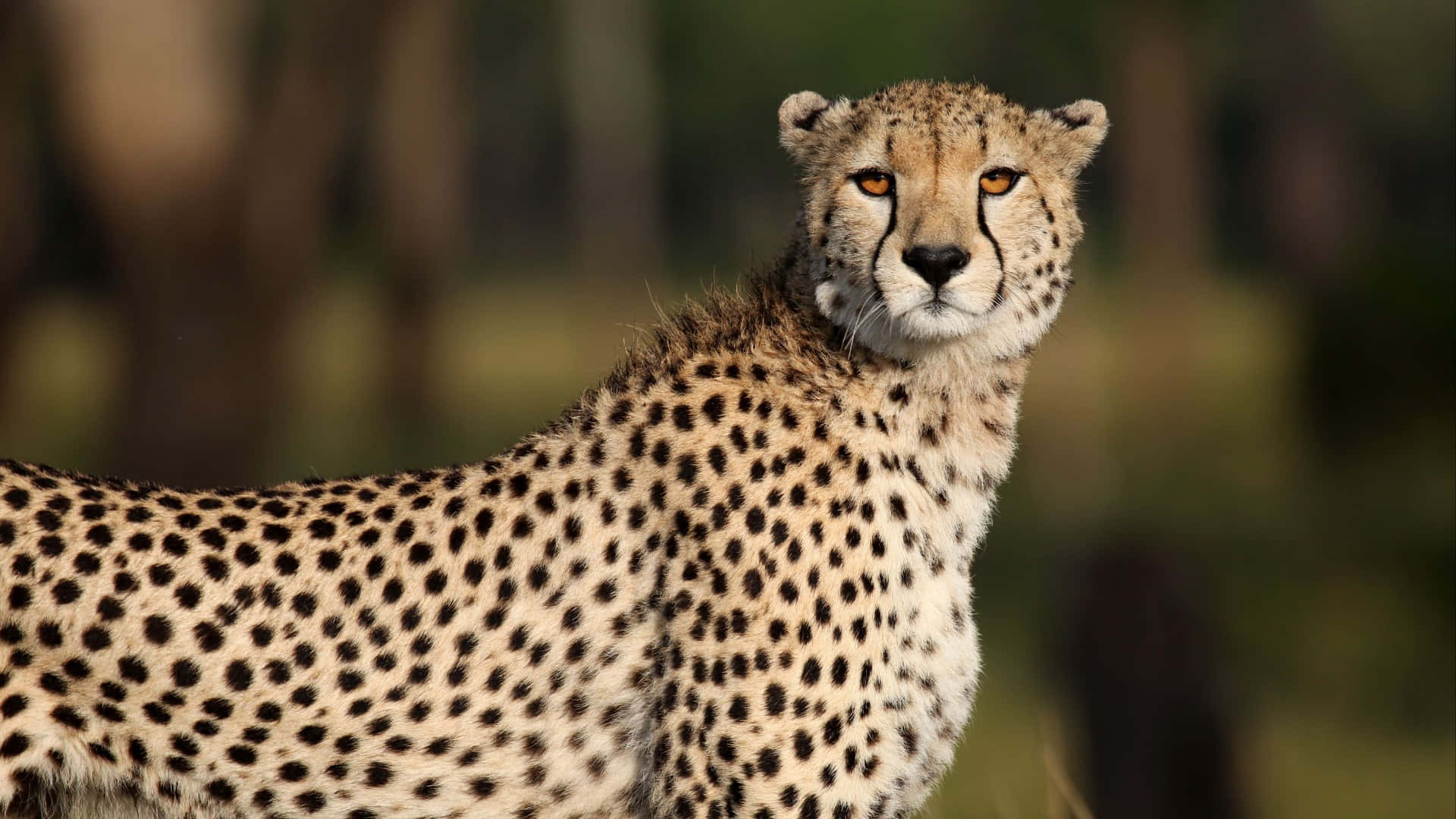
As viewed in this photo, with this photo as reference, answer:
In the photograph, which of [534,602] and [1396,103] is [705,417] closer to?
[534,602]

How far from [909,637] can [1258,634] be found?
14182 millimetres

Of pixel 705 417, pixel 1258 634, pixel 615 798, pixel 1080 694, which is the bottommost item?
pixel 1258 634

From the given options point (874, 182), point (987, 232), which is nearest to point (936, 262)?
point (987, 232)

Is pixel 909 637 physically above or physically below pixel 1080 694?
above

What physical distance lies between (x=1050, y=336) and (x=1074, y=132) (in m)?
0.56

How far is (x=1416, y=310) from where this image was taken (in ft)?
60.1

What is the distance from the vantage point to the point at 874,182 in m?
4.48

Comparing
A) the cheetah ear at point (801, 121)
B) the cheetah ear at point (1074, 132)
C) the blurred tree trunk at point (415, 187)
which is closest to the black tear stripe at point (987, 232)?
the cheetah ear at point (1074, 132)

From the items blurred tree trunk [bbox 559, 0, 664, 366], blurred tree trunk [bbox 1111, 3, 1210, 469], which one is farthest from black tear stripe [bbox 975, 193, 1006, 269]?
blurred tree trunk [bbox 559, 0, 664, 366]

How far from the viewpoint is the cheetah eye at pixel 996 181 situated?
4.47 meters

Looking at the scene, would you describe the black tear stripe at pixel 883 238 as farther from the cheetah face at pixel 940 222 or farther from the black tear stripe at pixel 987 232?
the black tear stripe at pixel 987 232

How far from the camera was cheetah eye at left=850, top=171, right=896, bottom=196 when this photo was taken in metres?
4.47

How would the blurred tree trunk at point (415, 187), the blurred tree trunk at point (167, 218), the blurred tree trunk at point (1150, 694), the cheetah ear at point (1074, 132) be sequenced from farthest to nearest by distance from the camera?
1. the blurred tree trunk at point (415, 187)
2. the blurred tree trunk at point (167, 218)
3. the blurred tree trunk at point (1150, 694)
4. the cheetah ear at point (1074, 132)

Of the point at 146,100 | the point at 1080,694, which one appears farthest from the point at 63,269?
the point at 1080,694
